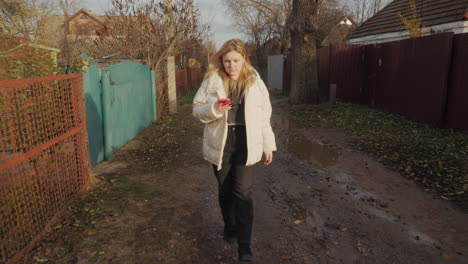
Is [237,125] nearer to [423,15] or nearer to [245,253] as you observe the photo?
[245,253]

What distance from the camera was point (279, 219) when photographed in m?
3.78

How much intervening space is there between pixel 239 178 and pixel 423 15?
43.0ft

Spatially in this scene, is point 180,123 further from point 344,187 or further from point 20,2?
point 344,187

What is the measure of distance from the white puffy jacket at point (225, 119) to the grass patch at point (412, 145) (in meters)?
2.84

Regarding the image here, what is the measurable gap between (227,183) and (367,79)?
1067cm

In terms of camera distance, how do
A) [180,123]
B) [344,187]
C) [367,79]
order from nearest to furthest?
1. [344,187]
2. [180,123]
3. [367,79]

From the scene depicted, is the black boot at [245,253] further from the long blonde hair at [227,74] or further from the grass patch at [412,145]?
the grass patch at [412,145]

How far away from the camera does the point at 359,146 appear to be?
22.6 feet

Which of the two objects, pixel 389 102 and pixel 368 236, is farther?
pixel 389 102

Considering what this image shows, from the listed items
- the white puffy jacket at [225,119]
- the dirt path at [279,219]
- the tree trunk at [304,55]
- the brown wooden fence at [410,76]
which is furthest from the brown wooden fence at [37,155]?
the tree trunk at [304,55]

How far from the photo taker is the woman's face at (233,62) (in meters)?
2.85

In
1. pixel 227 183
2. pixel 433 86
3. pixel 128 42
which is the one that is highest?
pixel 128 42

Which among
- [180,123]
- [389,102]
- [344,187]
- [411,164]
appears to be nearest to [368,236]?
[344,187]

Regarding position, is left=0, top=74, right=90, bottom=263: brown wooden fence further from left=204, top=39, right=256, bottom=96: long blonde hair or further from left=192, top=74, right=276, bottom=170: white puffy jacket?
left=204, top=39, right=256, bottom=96: long blonde hair
